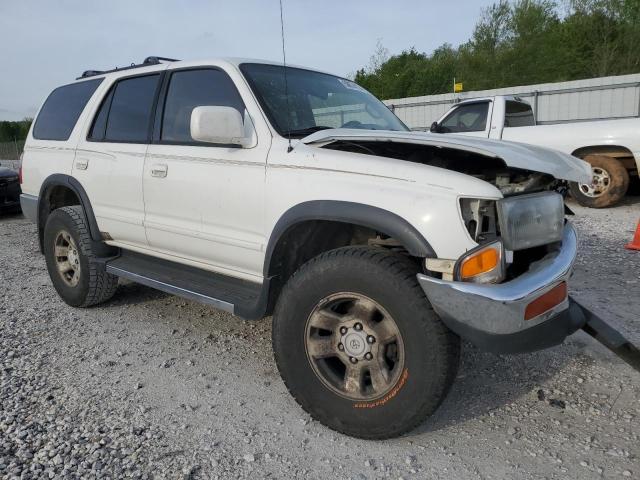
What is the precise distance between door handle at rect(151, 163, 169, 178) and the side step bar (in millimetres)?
2597

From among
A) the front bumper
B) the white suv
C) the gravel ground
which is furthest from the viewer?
the gravel ground

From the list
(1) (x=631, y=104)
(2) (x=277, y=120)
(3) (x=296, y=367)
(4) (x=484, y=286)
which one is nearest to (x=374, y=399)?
(3) (x=296, y=367)

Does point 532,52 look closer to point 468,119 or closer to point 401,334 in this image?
point 468,119

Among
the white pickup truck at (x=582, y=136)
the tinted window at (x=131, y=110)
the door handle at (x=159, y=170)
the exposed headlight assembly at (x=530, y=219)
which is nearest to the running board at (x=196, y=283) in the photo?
the door handle at (x=159, y=170)

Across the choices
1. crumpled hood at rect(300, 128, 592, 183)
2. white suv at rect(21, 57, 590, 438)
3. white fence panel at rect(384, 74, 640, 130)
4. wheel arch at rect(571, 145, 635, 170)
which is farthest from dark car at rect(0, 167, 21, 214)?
wheel arch at rect(571, 145, 635, 170)

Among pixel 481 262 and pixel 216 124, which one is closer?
pixel 481 262

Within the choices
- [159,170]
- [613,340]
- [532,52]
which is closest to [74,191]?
[159,170]

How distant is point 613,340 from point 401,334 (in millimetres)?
1105

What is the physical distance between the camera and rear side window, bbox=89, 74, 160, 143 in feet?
12.2

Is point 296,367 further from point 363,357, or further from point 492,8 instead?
point 492,8

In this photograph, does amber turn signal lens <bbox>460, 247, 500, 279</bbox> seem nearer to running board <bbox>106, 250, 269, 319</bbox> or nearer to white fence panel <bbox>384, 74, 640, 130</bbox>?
running board <bbox>106, 250, 269, 319</bbox>

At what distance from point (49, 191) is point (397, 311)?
3664 millimetres

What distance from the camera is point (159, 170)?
11.2 ft

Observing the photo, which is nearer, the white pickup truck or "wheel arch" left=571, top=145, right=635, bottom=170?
the white pickup truck
